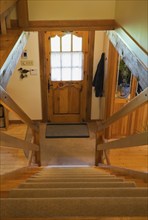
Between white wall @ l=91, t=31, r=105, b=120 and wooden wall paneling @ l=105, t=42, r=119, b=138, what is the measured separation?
0.61 metres

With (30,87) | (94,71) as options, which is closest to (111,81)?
(94,71)

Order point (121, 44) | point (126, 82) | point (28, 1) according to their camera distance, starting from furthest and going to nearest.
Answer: point (126, 82) → point (28, 1) → point (121, 44)

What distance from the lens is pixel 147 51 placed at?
Result: 189 cm

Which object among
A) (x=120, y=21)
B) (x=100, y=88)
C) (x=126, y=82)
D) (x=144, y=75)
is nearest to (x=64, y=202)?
(x=144, y=75)

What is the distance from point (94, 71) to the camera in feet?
18.3

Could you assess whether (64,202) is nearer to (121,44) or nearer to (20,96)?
(121,44)

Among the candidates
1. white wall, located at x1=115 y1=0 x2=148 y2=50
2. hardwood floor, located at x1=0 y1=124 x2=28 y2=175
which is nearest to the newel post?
hardwood floor, located at x1=0 y1=124 x2=28 y2=175

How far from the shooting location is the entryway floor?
4727 mm

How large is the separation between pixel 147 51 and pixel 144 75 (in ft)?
0.61

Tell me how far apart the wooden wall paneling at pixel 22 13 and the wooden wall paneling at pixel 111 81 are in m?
1.93

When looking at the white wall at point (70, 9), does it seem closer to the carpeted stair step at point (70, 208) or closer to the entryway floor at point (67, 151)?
the entryway floor at point (67, 151)

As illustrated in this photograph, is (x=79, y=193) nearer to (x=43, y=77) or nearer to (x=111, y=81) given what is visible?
(x=111, y=81)

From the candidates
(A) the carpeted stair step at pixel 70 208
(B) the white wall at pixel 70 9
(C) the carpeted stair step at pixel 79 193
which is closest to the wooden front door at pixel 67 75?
(B) the white wall at pixel 70 9

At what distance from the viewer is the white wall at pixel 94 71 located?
5.28 m
